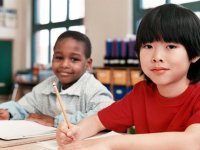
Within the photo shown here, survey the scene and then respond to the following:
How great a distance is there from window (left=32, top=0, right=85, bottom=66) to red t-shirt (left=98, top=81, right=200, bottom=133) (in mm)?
3843

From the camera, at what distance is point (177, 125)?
0.84 meters

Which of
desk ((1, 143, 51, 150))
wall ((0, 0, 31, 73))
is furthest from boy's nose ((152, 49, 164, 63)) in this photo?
wall ((0, 0, 31, 73))

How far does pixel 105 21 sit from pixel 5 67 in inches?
107

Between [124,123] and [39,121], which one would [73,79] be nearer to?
[39,121]

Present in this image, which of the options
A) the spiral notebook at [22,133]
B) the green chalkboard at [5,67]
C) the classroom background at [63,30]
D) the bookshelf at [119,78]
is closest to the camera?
the spiral notebook at [22,133]

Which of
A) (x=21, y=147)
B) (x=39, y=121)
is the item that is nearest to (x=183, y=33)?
(x=21, y=147)

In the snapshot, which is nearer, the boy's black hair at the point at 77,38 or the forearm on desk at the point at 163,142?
the forearm on desk at the point at 163,142

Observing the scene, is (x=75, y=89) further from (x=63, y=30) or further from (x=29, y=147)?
(x=63, y=30)

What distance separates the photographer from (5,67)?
5.99m

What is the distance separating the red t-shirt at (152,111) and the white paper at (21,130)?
22 cm

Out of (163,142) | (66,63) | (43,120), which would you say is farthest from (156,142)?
(66,63)

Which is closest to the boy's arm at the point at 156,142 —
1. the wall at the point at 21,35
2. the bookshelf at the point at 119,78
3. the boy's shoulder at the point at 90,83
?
the boy's shoulder at the point at 90,83

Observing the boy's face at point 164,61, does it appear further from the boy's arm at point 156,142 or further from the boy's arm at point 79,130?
the boy's arm at point 79,130

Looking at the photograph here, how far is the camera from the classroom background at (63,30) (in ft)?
11.2
